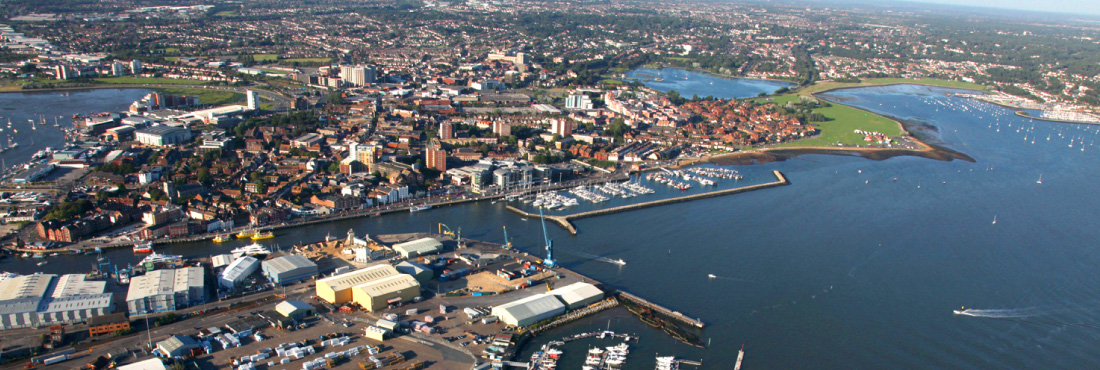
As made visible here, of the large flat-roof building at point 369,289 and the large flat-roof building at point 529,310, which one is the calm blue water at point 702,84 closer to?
the large flat-roof building at point 529,310

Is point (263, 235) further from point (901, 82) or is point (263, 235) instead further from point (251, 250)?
point (901, 82)

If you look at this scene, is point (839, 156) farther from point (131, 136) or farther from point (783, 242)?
point (131, 136)

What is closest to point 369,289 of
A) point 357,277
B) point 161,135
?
point 357,277

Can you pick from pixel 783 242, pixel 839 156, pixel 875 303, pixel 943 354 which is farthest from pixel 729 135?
pixel 943 354

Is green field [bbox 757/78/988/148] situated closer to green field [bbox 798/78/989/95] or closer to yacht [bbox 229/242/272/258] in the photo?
green field [bbox 798/78/989/95]

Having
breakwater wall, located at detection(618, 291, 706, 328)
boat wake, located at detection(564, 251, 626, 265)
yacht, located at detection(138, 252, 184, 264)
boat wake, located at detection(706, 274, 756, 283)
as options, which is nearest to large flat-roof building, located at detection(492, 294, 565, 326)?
breakwater wall, located at detection(618, 291, 706, 328)

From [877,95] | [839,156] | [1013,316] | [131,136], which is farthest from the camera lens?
[877,95]

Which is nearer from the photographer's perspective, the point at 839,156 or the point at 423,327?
the point at 423,327
